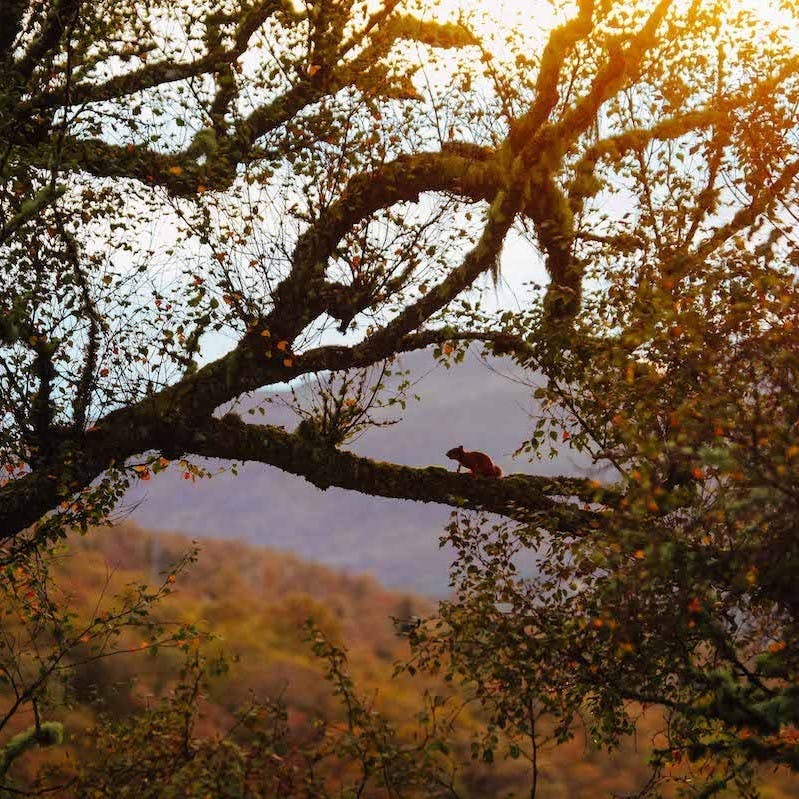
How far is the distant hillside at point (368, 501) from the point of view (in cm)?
9406

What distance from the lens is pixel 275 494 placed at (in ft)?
354

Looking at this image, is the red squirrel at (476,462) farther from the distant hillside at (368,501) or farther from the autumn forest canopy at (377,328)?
the distant hillside at (368,501)

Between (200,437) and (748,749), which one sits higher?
(200,437)

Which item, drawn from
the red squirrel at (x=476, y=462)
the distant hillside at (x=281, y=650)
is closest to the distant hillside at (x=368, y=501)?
the distant hillside at (x=281, y=650)

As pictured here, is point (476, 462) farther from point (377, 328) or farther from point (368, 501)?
point (368, 501)

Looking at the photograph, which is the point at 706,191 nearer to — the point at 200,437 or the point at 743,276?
the point at 743,276

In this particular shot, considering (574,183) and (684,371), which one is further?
(574,183)

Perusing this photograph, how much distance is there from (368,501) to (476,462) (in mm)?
91487

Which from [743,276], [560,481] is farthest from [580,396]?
[743,276]

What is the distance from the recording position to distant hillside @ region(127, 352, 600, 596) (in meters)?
94.1

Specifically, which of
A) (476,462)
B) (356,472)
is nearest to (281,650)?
(356,472)

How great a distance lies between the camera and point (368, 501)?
339 ft

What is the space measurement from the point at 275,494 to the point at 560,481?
9871 cm

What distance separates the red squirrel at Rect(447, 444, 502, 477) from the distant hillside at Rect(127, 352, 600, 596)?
71.0 meters
